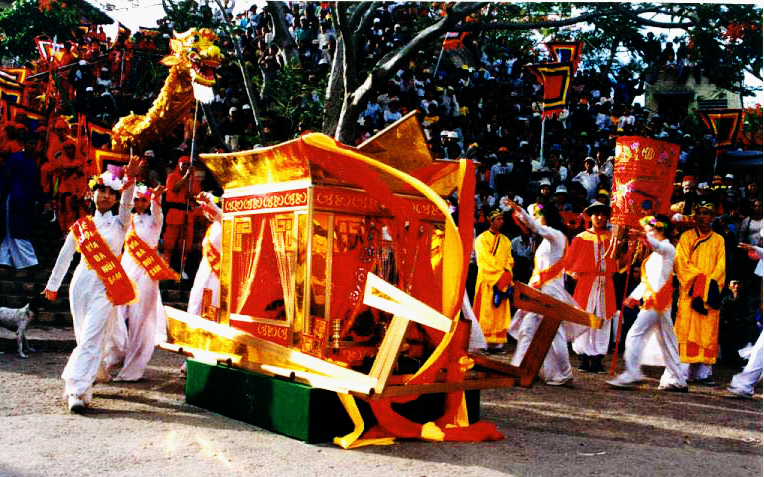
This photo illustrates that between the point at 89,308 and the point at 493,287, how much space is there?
5951 millimetres

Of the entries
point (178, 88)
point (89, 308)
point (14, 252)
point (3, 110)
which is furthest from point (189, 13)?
point (89, 308)

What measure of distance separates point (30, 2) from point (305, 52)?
840 cm

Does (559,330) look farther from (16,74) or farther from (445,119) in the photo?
(16,74)

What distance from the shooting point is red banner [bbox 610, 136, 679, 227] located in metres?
7.05

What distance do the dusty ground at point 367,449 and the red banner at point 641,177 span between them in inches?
67.2

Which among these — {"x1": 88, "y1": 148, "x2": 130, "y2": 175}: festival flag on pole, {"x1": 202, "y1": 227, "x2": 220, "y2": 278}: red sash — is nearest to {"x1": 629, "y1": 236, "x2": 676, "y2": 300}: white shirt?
{"x1": 202, "y1": 227, "x2": 220, "y2": 278}: red sash

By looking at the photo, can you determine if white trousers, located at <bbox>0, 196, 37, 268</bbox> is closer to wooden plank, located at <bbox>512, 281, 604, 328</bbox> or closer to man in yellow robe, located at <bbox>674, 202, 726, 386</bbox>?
wooden plank, located at <bbox>512, 281, 604, 328</bbox>

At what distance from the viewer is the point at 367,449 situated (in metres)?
4.74

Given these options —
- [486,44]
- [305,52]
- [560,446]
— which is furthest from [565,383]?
[486,44]

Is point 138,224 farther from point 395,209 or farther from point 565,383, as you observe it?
point 565,383

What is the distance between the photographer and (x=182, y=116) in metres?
12.9

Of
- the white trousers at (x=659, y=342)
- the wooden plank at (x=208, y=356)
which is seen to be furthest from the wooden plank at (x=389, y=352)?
the white trousers at (x=659, y=342)

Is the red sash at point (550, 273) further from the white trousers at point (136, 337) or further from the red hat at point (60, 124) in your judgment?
the red hat at point (60, 124)

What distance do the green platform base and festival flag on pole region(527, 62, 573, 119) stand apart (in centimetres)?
762
